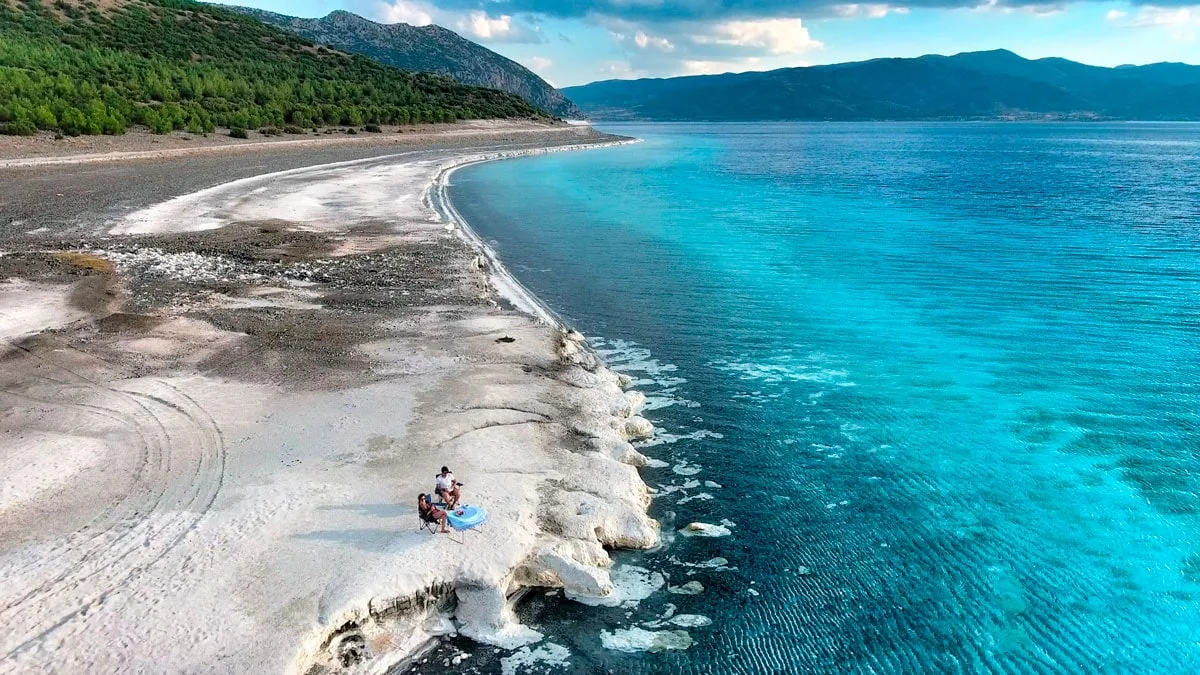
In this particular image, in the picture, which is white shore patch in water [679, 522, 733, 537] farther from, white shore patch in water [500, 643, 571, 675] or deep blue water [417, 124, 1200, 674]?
white shore patch in water [500, 643, 571, 675]

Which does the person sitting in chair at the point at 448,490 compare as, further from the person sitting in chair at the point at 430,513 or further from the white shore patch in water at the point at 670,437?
the white shore patch in water at the point at 670,437

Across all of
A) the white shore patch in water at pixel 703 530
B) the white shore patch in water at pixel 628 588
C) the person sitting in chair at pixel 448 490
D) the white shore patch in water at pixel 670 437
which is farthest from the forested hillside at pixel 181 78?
the white shore patch in water at pixel 628 588

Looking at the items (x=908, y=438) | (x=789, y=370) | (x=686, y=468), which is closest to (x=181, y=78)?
(x=789, y=370)

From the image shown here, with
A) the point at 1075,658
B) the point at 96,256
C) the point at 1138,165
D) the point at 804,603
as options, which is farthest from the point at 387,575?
the point at 1138,165

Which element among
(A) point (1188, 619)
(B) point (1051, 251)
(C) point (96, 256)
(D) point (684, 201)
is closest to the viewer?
(A) point (1188, 619)

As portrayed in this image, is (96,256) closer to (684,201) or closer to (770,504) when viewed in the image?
(770,504)

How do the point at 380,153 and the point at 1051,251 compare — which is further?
the point at 380,153

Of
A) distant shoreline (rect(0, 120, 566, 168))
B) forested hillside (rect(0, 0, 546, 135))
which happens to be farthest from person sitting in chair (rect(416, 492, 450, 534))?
forested hillside (rect(0, 0, 546, 135))
